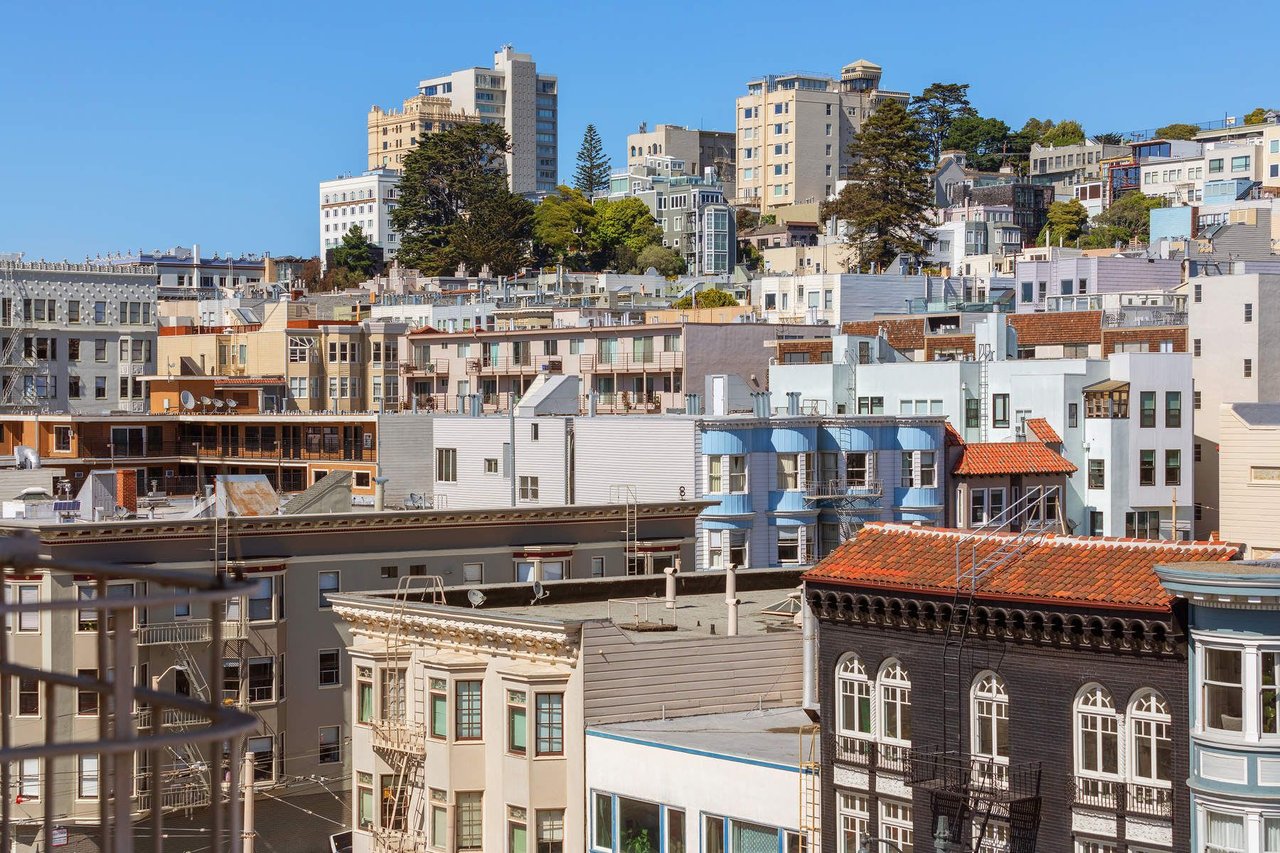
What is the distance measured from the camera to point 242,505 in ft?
175

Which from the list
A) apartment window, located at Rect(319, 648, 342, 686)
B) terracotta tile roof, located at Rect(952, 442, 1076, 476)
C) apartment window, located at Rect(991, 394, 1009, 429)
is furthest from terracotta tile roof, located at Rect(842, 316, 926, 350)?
apartment window, located at Rect(319, 648, 342, 686)

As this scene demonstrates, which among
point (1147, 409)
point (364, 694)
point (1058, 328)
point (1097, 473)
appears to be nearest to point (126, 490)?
point (364, 694)

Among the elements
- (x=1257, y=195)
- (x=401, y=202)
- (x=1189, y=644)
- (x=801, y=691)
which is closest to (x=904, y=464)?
(x=801, y=691)

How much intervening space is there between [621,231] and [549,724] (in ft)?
515

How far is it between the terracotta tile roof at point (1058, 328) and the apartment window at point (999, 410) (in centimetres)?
1294

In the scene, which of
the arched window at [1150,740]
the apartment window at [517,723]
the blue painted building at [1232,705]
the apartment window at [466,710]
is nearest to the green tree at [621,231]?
the apartment window at [466,710]

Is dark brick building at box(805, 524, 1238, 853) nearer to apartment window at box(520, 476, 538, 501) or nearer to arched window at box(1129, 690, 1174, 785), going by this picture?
arched window at box(1129, 690, 1174, 785)

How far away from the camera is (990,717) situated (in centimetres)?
2888

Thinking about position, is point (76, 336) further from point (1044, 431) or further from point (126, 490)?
point (1044, 431)

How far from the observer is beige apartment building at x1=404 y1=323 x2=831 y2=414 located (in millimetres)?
85438

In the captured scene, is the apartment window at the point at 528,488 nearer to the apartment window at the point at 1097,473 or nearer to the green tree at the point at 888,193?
the apartment window at the point at 1097,473

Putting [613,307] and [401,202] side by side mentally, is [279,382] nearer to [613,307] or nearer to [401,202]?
[613,307]

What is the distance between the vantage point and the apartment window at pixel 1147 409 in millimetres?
70188

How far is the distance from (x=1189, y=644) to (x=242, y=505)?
33.2 m
